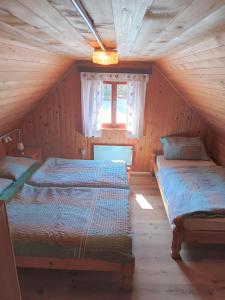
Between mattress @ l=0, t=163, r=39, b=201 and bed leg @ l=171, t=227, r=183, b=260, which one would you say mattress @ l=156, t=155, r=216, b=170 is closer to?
bed leg @ l=171, t=227, r=183, b=260

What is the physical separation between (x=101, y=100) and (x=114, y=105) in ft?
0.91

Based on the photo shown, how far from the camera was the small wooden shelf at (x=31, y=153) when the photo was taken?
148 inches

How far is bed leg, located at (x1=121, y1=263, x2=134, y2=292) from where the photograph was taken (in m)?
1.88

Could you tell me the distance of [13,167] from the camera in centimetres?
300

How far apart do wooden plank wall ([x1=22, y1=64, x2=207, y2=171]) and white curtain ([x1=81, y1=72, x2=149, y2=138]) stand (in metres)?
0.14

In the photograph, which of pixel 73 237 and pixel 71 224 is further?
pixel 71 224

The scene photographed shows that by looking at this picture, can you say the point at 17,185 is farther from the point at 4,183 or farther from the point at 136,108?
the point at 136,108

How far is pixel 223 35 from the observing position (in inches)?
48.7

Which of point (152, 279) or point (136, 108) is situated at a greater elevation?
point (136, 108)

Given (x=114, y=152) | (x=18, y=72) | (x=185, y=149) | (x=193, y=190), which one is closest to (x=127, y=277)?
(x=193, y=190)

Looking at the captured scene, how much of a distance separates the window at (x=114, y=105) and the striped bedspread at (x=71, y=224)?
1846mm

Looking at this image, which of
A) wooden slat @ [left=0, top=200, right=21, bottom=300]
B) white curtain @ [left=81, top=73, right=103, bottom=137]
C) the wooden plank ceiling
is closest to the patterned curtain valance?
white curtain @ [left=81, top=73, right=103, bottom=137]

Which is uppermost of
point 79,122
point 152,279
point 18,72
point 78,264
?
point 18,72

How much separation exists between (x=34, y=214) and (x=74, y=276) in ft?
2.20
